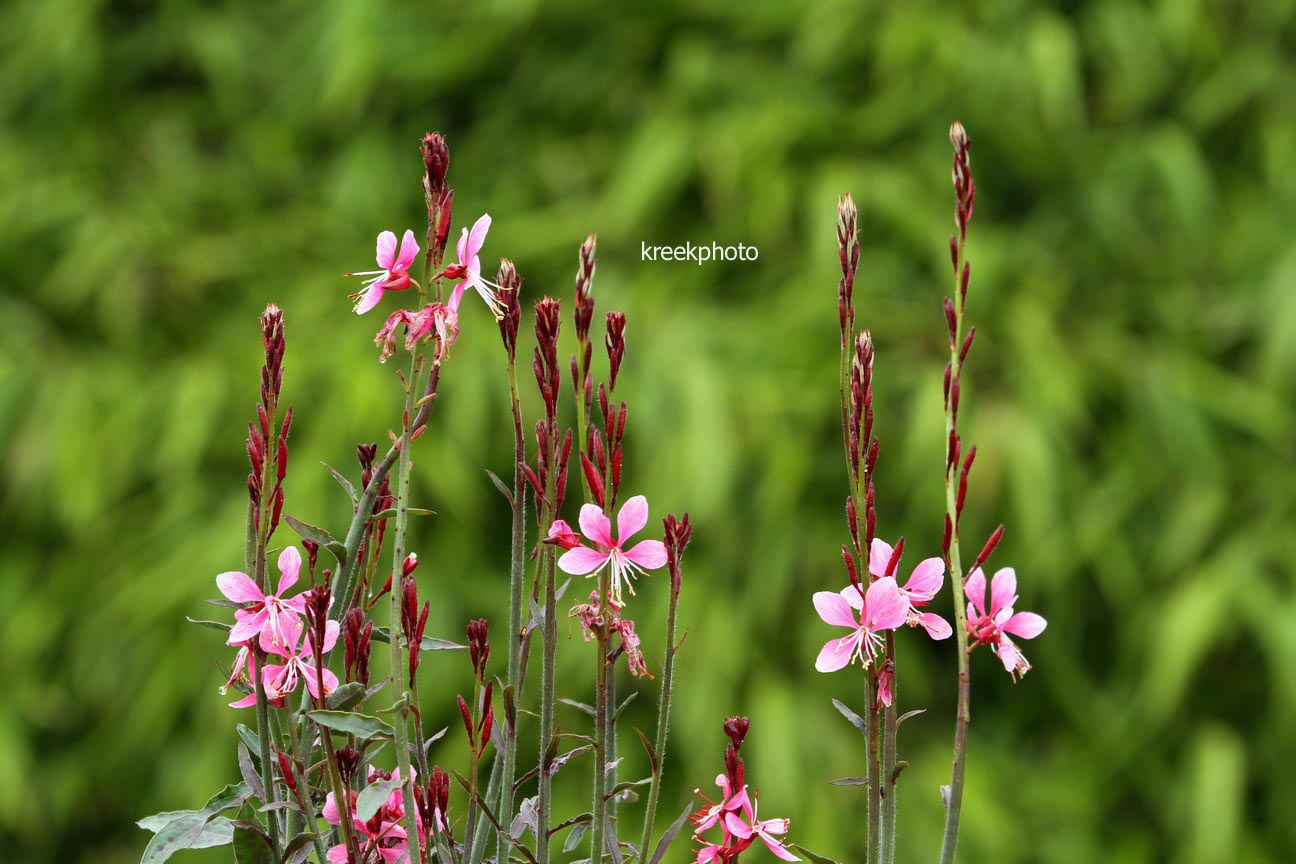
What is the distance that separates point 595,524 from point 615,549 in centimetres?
1

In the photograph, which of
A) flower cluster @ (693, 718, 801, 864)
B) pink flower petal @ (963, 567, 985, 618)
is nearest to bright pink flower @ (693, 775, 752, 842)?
flower cluster @ (693, 718, 801, 864)

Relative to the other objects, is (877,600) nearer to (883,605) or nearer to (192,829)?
(883,605)

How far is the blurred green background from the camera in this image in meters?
1.56

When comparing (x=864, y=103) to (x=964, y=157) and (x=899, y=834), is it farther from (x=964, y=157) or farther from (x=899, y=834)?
(x=964, y=157)

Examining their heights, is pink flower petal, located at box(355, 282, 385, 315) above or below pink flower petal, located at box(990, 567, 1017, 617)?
above

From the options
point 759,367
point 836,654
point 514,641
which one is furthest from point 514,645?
point 759,367

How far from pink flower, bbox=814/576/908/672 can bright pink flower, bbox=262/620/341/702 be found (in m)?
0.16

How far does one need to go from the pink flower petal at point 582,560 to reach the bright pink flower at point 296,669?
8 cm

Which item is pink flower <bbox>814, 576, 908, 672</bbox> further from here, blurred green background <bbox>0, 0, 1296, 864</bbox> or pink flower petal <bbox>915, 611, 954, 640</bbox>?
blurred green background <bbox>0, 0, 1296, 864</bbox>

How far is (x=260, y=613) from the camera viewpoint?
0.41 m

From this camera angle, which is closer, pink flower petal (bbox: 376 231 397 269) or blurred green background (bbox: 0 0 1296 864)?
pink flower petal (bbox: 376 231 397 269)

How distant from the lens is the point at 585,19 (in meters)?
1.80

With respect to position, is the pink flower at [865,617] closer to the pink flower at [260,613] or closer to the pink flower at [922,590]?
the pink flower at [922,590]

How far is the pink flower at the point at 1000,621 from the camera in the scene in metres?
0.43
